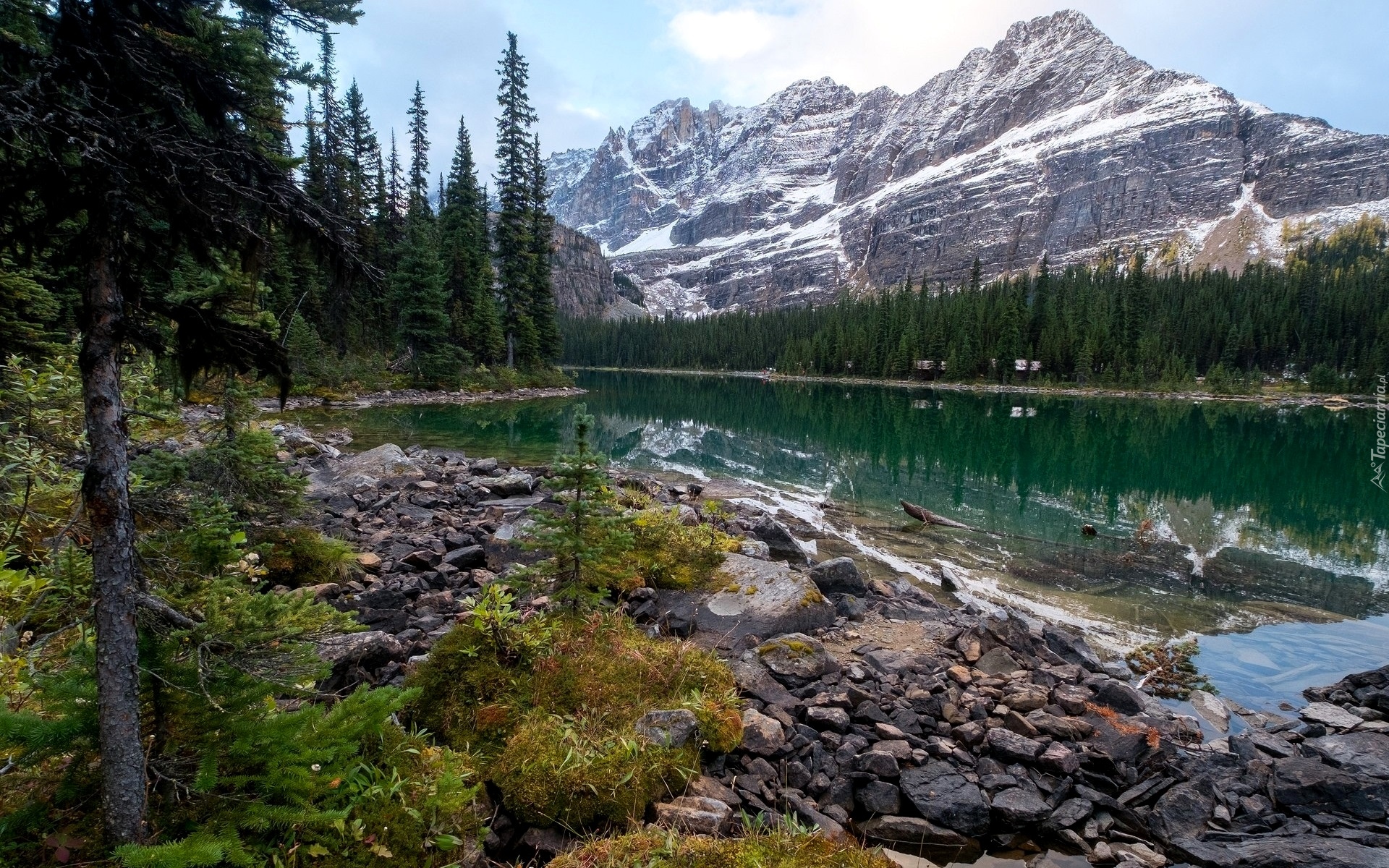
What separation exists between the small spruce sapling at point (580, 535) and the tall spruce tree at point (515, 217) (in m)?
47.2

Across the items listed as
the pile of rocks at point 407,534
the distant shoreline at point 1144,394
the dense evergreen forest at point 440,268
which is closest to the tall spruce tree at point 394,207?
the dense evergreen forest at point 440,268

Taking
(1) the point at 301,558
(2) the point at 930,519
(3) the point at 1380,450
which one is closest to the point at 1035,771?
(1) the point at 301,558

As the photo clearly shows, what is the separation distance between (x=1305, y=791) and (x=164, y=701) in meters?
8.98

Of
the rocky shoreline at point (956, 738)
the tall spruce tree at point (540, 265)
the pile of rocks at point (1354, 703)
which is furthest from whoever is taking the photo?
the tall spruce tree at point (540, 265)

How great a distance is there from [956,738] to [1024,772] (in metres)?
0.64

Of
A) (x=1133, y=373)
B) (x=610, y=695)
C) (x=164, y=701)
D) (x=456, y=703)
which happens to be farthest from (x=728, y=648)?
(x=1133, y=373)

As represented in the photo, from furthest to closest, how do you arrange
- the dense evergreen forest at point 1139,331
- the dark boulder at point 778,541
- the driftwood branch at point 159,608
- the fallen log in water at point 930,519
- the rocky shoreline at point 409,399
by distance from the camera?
the dense evergreen forest at point 1139,331 < the rocky shoreline at point 409,399 < the fallen log in water at point 930,519 < the dark boulder at point 778,541 < the driftwood branch at point 159,608

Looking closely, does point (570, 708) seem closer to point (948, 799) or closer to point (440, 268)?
point (948, 799)

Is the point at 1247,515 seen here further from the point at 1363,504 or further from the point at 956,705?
the point at 956,705

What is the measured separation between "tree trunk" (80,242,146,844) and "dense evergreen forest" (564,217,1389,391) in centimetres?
9388

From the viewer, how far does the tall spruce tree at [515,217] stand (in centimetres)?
4862

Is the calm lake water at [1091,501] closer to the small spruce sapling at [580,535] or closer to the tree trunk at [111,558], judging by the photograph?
the small spruce sapling at [580,535]

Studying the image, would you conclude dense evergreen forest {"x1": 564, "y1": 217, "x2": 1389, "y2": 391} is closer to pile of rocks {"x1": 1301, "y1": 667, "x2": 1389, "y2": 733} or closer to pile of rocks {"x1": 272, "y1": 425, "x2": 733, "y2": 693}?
pile of rocks {"x1": 272, "y1": 425, "x2": 733, "y2": 693}

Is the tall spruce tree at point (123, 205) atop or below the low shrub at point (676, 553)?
atop
